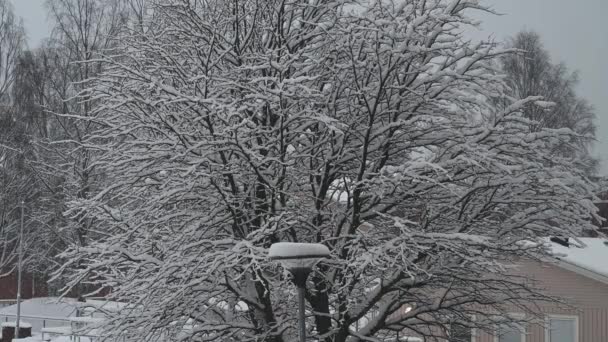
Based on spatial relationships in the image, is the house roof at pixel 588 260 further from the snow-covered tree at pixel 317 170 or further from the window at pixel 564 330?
the snow-covered tree at pixel 317 170

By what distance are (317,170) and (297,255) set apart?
2.74 meters

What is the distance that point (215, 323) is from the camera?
9258mm

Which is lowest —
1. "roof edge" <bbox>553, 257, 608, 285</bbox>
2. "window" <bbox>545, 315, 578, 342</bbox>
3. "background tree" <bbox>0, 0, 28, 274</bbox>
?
Result: "window" <bbox>545, 315, 578, 342</bbox>

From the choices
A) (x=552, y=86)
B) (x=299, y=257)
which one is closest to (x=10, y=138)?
(x=552, y=86)

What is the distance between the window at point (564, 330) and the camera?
14.6 m

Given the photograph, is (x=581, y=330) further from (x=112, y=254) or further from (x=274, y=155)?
(x=112, y=254)

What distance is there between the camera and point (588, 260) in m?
15.6

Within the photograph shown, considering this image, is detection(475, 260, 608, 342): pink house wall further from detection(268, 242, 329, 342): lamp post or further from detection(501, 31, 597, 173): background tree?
detection(501, 31, 597, 173): background tree

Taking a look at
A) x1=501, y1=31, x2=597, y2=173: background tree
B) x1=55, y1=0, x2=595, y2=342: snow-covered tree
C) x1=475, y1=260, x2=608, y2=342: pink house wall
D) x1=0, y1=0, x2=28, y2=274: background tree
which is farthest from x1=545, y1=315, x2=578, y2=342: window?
x1=0, y1=0, x2=28, y2=274: background tree

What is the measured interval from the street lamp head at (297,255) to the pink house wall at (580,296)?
8.60m

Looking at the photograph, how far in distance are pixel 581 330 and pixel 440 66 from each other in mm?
7783

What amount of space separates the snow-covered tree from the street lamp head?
1.12 meters

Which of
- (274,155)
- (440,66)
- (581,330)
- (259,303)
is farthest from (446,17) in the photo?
(581,330)

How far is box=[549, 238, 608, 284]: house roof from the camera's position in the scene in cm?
1447
